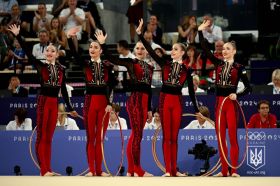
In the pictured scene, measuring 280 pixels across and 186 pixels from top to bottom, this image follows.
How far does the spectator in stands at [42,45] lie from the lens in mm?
17422

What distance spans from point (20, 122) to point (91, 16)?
419 centimetres

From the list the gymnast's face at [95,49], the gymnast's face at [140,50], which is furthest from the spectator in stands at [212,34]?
the gymnast's face at [95,49]

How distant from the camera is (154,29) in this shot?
17969 millimetres

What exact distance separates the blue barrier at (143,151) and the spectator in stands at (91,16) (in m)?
4.42

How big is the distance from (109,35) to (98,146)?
7.15 meters

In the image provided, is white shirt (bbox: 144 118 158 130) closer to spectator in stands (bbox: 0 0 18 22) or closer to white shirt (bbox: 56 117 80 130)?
white shirt (bbox: 56 117 80 130)

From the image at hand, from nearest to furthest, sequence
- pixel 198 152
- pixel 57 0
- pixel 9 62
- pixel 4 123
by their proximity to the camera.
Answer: pixel 198 152 < pixel 4 123 < pixel 9 62 < pixel 57 0

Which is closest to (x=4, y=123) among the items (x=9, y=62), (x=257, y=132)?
(x=9, y=62)

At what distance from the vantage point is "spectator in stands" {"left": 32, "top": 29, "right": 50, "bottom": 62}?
1742 centimetres

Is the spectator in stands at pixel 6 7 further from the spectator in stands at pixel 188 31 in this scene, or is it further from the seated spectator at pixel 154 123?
the seated spectator at pixel 154 123

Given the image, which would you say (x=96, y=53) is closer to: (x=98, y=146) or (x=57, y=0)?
→ (x=98, y=146)

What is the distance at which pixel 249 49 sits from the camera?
61.8ft

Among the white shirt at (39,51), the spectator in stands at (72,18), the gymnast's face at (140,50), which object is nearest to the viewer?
the gymnast's face at (140,50)

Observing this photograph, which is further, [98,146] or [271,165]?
[271,165]
